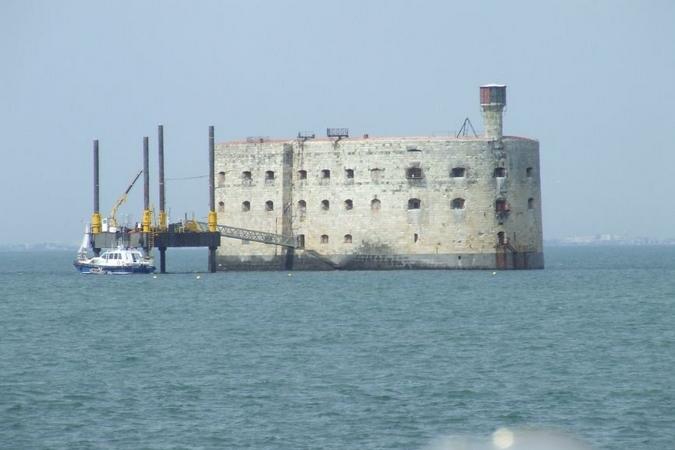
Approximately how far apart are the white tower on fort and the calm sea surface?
37.6 ft

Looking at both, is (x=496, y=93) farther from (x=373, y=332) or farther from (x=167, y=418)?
(x=167, y=418)

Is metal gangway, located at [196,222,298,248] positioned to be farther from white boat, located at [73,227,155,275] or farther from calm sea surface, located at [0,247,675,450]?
calm sea surface, located at [0,247,675,450]

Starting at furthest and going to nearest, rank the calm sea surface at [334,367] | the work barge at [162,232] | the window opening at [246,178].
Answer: the window opening at [246,178] → the work barge at [162,232] → the calm sea surface at [334,367]

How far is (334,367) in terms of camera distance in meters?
33.1

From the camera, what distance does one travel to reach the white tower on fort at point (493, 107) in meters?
67.2

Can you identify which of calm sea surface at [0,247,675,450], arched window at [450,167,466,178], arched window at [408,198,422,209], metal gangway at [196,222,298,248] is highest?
arched window at [450,167,466,178]

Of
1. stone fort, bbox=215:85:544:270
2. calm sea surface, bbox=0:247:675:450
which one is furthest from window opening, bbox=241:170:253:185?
calm sea surface, bbox=0:247:675:450

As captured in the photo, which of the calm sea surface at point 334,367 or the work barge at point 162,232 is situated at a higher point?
the work barge at point 162,232

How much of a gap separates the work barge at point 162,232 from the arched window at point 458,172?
7058 mm

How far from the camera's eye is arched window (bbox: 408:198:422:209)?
66.6 m

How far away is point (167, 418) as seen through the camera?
2683cm

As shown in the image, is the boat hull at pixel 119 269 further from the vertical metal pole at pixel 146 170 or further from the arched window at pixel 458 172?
the arched window at pixel 458 172

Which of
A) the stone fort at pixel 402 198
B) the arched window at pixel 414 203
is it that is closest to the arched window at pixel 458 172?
the stone fort at pixel 402 198

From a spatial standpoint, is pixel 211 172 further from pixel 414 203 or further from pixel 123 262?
pixel 414 203
